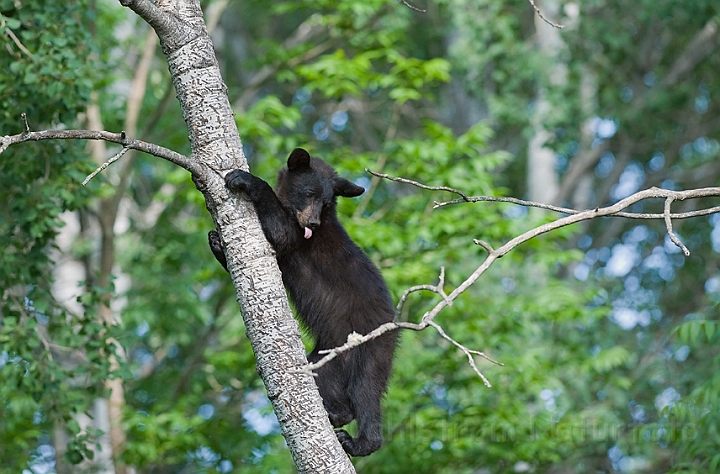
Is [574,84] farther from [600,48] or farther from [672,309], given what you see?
[672,309]

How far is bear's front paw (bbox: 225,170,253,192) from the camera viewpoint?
139 inches

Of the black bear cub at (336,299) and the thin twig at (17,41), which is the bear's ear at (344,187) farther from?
the thin twig at (17,41)

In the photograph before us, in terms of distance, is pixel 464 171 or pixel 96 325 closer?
pixel 96 325

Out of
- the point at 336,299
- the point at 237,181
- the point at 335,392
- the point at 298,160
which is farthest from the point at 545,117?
the point at 237,181

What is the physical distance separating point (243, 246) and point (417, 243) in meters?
4.82

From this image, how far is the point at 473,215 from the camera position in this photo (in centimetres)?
774

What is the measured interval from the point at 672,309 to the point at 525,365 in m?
9.01

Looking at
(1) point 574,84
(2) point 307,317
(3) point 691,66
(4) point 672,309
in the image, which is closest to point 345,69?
(2) point 307,317

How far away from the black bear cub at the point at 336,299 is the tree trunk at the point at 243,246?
86 cm

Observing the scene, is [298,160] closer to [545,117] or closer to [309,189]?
[309,189]

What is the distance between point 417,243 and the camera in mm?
8180

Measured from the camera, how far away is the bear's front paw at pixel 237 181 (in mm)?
3541

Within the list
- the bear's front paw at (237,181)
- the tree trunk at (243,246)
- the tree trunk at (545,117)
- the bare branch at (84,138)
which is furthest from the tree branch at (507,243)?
the tree trunk at (545,117)

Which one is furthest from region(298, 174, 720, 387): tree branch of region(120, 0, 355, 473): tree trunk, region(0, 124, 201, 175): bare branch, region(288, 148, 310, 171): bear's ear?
region(288, 148, 310, 171): bear's ear
